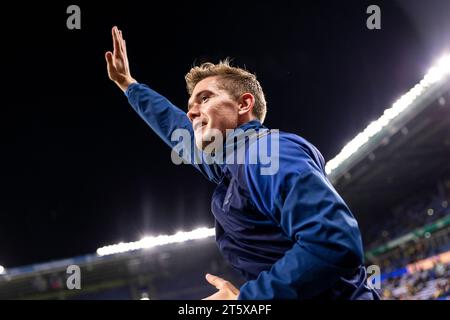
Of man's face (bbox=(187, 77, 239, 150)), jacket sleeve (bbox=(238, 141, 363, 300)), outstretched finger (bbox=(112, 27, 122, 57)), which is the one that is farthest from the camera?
outstretched finger (bbox=(112, 27, 122, 57))

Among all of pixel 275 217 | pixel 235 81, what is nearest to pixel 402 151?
pixel 235 81

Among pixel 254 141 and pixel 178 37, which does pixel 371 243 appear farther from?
pixel 254 141

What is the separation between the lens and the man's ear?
1938 mm

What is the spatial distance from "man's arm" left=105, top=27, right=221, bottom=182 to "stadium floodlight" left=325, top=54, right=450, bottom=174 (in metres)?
16.3

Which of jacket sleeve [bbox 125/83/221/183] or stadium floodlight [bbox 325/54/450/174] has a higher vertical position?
stadium floodlight [bbox 325/54/450/174]

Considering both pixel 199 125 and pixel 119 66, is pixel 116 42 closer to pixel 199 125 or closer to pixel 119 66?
pixel 119 66

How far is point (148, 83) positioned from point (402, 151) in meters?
13.9

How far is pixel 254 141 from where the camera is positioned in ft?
5.24

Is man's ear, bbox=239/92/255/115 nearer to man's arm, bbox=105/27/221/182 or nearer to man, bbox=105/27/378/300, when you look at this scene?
man, bbox=105/27/378/300

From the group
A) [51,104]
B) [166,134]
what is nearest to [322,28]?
[51,104]

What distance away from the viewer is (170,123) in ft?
8.74

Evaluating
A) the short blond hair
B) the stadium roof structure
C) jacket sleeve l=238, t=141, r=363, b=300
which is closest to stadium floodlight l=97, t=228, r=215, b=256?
the stadium roof structure

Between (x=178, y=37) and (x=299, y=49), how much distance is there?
4.20 meters

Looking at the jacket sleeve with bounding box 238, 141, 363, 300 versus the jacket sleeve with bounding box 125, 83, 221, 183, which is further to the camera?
the jacket sleeve with bounding box 125, 83, 221, 183
